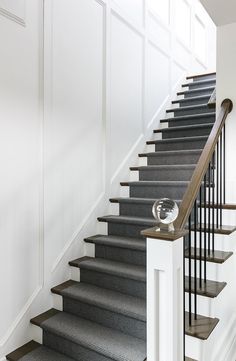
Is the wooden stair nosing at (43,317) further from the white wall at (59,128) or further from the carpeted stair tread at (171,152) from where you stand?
the carpeted stair tread at (171,152)

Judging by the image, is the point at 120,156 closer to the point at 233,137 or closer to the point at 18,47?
the point at 233,137

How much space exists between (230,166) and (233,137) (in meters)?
0.25

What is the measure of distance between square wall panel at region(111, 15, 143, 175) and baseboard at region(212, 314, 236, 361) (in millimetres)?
1862

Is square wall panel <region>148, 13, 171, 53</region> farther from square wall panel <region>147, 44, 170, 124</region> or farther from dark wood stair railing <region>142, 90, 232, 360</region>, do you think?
dark wood stair railing <region>142, 90, 232, 360</region>

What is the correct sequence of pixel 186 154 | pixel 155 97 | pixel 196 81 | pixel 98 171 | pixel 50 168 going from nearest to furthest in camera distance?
1. pixel 50 168
2. pixel 98 171
3. pixel 186 154
4. pixel 155 97
5. pixel 196 81

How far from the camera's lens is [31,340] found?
→ 245 cm

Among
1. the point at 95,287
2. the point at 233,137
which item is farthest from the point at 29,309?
the point at 233,137

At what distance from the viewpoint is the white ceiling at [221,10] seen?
236 centimetres

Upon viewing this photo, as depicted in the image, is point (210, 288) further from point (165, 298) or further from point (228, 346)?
point (165, 298)

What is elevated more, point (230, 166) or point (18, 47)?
point (18, 47)

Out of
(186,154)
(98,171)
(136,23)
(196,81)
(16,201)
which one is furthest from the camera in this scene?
(196,81)

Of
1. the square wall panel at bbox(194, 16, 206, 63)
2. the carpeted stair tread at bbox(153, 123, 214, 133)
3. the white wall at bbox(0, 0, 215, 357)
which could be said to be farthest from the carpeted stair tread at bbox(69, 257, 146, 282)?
the square wall panel at bbox(194, 16, 206, 63)

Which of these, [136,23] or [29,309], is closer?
[29,309]

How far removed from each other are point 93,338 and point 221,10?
2643 millimetres
